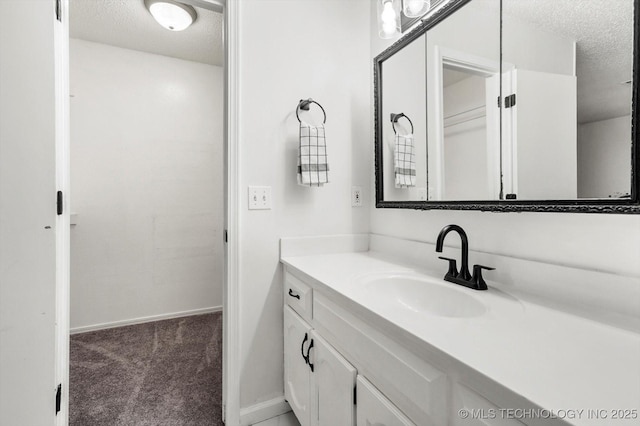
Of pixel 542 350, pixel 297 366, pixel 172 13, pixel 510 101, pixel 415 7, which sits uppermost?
pixel 172 13

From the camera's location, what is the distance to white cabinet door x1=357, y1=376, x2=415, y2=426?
2.27 feet

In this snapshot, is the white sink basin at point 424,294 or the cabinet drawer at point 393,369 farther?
the white sink basin at point 424,294

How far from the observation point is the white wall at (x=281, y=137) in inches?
55.3

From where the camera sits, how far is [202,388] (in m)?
1.66

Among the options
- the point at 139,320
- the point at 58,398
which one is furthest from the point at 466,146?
the point at 139,320

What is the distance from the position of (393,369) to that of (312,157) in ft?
3.22

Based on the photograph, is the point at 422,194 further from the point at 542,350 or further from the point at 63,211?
the point at 63,211

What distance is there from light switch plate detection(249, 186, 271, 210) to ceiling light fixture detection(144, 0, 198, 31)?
55.7 inches

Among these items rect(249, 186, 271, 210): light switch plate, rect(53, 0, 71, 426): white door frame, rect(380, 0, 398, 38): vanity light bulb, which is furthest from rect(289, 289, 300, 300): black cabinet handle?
rect(380, 0, 398, 38): vanity light bulb

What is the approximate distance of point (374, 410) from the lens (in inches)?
30.2

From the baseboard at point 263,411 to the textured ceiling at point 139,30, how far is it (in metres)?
2.46

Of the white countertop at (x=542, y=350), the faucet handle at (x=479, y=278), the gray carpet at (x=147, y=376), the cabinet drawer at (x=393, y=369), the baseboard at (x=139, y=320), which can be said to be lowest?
the gray carpet at (x=147, y=376)

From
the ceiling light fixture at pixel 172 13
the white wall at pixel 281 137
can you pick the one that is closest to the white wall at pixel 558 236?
the white wall at pixel 281 137

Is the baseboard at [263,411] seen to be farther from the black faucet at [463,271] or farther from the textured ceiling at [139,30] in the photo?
the textured ceiling at [139,30]
